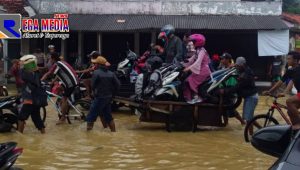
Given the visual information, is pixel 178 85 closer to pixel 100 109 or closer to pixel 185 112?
pixel 185 112

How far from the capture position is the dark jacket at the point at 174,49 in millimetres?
11055

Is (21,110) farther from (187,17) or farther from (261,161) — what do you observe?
(187,17)

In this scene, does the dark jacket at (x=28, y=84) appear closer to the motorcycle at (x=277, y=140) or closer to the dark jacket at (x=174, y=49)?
the dark jacket at (x=174, y=49)

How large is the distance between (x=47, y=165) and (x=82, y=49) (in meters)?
14.0

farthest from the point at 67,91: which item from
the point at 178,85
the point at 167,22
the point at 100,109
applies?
the point at 167,22

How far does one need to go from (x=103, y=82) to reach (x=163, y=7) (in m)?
10.8

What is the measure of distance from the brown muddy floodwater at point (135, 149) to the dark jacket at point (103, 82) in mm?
829

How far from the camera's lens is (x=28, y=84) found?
9.23m

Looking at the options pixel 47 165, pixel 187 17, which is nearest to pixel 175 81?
pixel 47 165

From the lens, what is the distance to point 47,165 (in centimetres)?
739

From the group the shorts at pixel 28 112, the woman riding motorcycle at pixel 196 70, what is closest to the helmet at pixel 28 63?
the shorts at pixel 28 112

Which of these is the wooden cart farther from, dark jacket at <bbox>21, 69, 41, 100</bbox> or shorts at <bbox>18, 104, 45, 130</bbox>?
dark jacket at <bbox>21, 69, 41, 100</bbox>

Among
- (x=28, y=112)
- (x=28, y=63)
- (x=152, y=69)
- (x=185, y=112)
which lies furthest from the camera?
(x=152, y=69)

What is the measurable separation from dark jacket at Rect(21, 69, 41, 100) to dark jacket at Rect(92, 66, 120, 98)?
46.1 inches
